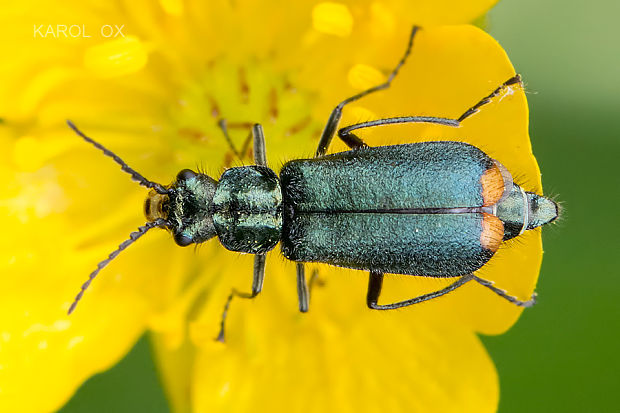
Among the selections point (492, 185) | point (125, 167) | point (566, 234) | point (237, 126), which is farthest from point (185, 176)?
point (566, 234)

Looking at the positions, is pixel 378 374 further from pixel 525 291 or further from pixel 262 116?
pixel 262 116

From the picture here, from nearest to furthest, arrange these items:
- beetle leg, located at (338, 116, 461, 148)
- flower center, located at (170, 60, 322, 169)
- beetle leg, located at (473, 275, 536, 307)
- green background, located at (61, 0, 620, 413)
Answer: beetle leg, located at (473, 275, 536, 307), beetle leg, located at (338, 116, 461, 148), flower center, located at (170, 60, 322, 169), green background, located at (61, 0, 620, 413)

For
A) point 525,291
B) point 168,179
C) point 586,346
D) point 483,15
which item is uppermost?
point 483,15

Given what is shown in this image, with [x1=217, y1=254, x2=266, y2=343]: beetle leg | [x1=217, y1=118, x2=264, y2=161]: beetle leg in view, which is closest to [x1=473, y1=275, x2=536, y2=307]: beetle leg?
[x1=217, y1=254, x2=266, y2=343]: beetle leg

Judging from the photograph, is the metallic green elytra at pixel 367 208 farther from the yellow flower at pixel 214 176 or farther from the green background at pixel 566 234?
the green background at pixel 566 234

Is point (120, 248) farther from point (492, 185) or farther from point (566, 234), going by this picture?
point (566, 234)

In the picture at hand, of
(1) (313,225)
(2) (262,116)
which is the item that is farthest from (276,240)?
(2) (262,116)

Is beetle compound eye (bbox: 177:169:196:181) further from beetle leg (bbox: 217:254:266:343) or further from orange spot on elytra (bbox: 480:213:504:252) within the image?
orange spot on elytra (bbox: 480:213:504:252)
